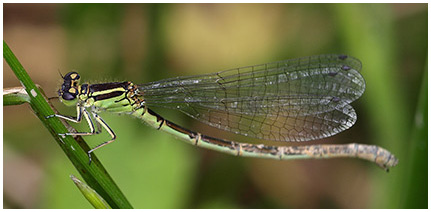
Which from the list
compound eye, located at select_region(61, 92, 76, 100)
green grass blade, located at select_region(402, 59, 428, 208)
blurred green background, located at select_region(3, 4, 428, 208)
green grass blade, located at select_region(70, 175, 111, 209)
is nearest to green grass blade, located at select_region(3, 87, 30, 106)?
green grass blade, located at select_region(70, 175, 111, 209)

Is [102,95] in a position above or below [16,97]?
below

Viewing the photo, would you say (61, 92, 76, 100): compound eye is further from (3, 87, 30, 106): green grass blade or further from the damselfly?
(3, 87, 30, 106): green grass blade

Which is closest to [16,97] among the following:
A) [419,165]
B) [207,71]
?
[419,165]

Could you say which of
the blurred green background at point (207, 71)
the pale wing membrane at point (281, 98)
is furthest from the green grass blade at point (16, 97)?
the blurred green background at point (207, 71)

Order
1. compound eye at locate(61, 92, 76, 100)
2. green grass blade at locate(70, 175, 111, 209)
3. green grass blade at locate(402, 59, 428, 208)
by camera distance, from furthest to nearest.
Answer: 1. green grass blade at locate(402, 59, 428, 208)
2. compound eye at locate(61, 92, 76, 100)
3. green grass blade at locate(70, 175, 111, 209)

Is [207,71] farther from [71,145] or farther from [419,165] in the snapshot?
[71,145]

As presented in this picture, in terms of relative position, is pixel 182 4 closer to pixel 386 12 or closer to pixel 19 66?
pixel 386 12
